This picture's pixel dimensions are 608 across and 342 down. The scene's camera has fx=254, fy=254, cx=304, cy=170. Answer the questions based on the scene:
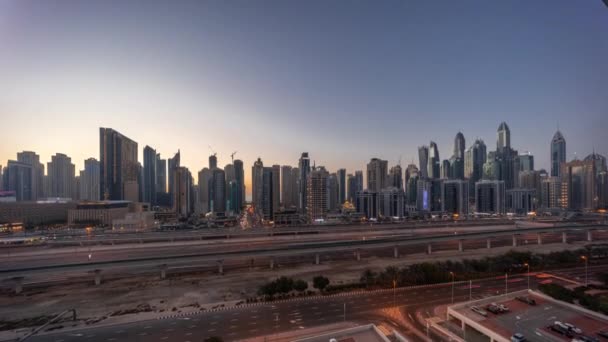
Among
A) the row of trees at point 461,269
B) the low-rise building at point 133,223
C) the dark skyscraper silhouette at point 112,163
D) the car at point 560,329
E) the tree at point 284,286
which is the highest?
the dark skyscraper silhouette at point 112,163

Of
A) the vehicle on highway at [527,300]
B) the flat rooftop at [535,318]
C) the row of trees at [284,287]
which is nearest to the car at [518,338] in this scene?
the flat rooftop at [535,318]

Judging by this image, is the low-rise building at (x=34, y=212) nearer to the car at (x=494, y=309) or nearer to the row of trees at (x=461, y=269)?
the row of trees at (x=461, y=269)

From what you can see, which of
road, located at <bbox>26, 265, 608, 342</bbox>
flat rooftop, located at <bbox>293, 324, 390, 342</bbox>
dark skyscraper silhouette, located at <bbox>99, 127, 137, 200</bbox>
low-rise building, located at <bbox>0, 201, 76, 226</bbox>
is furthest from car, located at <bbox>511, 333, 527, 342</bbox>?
dark skyscraper silhouette, located at <bbox>99, 127, 137, 200</bbox>

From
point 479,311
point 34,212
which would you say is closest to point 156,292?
point 479,311

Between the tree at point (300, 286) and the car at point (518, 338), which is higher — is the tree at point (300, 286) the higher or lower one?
the lower one

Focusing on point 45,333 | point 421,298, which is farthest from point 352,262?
point 45,333

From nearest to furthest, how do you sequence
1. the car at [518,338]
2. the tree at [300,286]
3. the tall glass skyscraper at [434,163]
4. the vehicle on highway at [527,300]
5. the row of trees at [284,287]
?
the car at [518,338]
the vehicle on highway at [527,300]
the row of trees at [284,287]
the tree at [300,286]
the tall glass skyscraper at [434,163]
